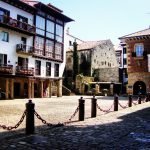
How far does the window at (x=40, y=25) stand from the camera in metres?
36.6

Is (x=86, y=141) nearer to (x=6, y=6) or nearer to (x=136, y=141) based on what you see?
(x=136, y=141)

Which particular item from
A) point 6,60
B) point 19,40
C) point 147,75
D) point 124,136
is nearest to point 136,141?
point 124,136

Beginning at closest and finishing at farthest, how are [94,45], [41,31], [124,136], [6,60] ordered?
1. [124,136]
2. [6,60]
3. [41,31]
4. [94,45]

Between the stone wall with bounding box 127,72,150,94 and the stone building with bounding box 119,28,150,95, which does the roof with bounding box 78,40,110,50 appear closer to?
the stone building with bounding box 119,28,150,95

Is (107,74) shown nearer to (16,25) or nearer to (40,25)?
(40,25)

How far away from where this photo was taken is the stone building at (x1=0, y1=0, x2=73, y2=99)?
31.8m

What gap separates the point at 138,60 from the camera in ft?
138

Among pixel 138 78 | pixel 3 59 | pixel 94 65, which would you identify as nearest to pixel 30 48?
pixel 3 59

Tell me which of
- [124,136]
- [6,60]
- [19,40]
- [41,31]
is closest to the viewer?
[124,136]

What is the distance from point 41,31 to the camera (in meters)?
37.3

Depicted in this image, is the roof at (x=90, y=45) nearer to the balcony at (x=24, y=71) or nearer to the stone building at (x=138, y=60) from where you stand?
the stone building at (x=138, y=60)

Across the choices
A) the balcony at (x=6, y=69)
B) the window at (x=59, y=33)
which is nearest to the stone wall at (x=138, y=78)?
the window at (x=59, y=33)

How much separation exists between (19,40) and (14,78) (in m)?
4.58

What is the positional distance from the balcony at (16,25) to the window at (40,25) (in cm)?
176
